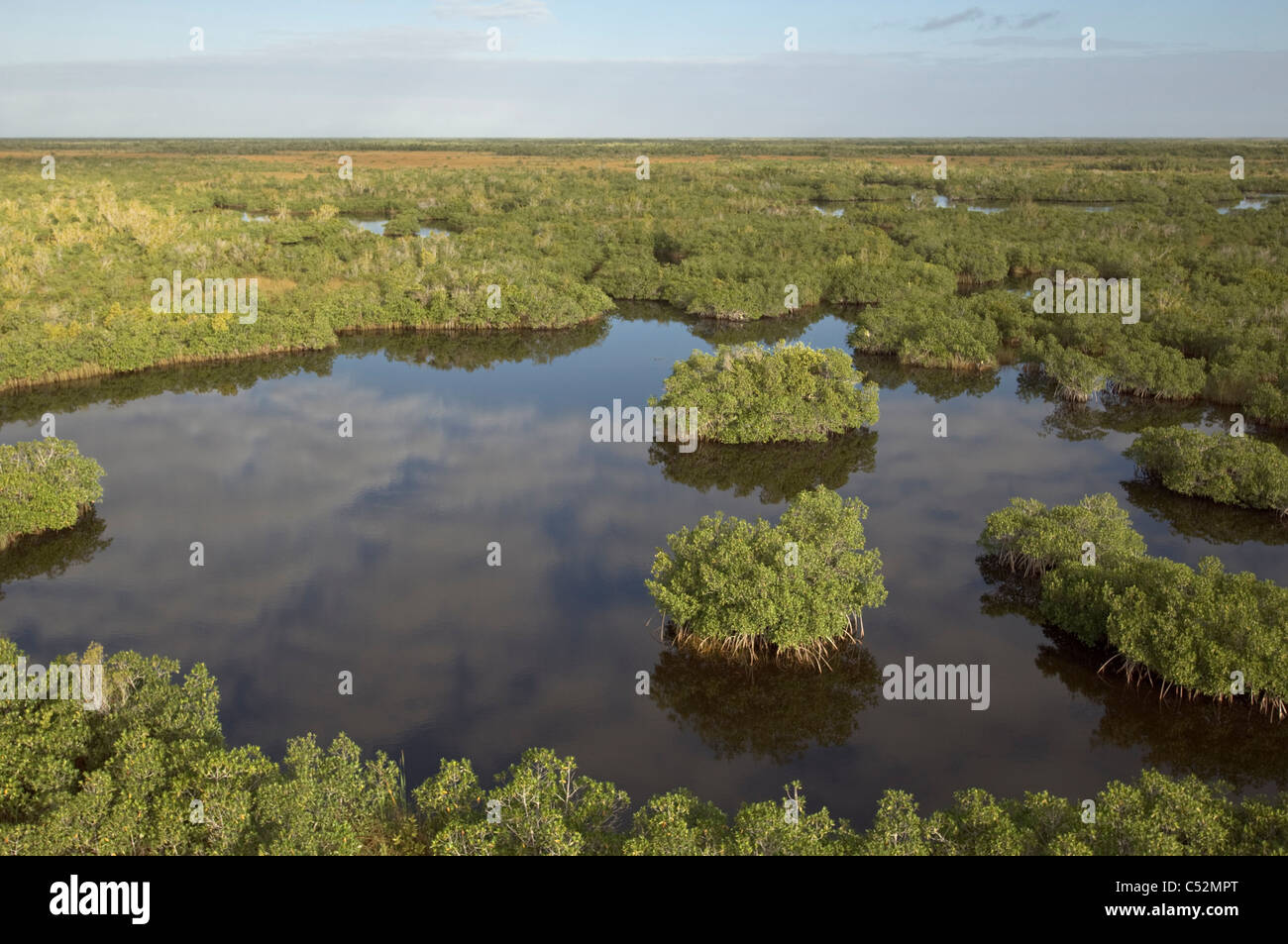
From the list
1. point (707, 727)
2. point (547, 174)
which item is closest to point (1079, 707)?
point (707, 727)

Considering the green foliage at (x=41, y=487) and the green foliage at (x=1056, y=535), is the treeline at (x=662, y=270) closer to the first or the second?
the green foliage at (x=41, y=487)

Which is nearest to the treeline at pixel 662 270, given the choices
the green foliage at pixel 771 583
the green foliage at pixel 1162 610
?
the green foliage at pixel 1162 610

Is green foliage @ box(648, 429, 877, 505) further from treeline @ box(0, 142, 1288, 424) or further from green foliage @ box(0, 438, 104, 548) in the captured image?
green foliage @ box(0, 438, 104, 548)

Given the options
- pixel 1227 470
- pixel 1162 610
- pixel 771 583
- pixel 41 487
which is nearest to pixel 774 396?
pixel 1227 470

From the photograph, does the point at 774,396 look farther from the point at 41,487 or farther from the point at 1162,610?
the point at 41,487

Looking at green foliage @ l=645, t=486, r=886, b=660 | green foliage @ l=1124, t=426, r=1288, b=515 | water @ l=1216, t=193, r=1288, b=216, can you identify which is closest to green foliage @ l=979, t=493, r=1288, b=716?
green foliage @ l=645, t=486, r=886, b=660

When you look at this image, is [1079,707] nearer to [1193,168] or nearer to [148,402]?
[148,402]

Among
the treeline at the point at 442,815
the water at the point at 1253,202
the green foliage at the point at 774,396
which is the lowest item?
the treeline at the point at 442,815
